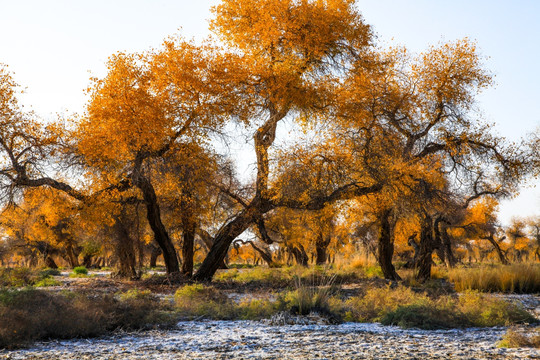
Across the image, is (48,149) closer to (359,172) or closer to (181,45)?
(181,45)

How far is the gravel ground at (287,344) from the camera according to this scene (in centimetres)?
661

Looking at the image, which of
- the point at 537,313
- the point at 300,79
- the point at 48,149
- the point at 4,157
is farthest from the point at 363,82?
→ the point at 4,157

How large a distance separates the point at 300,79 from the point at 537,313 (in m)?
9.09

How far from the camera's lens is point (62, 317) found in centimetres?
796

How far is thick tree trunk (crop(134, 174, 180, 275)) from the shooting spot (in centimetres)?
1720

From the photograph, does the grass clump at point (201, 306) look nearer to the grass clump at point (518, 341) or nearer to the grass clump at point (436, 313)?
the grass clump at point (436, 313)

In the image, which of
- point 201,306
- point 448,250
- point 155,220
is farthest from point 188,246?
point 448,250

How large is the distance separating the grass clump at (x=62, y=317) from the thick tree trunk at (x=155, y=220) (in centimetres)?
726

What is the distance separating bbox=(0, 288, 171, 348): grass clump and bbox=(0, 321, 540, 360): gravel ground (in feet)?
0.88

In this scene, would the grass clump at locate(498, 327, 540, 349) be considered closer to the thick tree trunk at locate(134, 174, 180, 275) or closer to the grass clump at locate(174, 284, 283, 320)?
the grass clump at locate(174, 284, 283, 320)

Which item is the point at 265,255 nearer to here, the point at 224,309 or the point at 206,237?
the point at 206,237

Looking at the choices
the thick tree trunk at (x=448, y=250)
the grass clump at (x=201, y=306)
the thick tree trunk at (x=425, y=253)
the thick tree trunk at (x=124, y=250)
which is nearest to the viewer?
the grass clump at (x=201, y=306)

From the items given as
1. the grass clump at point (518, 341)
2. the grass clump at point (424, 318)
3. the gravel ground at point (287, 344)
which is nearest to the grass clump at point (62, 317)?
the gravel ground at point (287, 344)

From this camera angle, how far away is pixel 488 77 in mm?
18453
